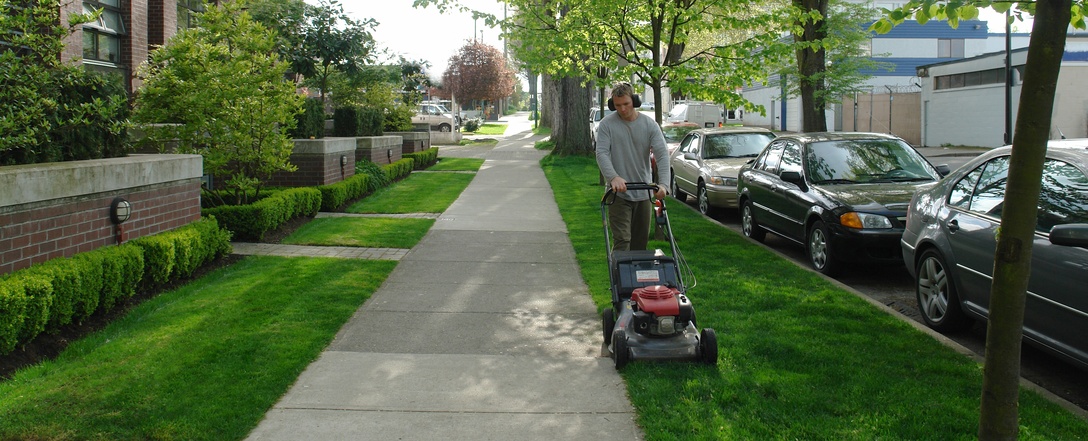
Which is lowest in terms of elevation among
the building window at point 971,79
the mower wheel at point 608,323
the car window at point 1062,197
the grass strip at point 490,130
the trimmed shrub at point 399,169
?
the mower wheel at point 608,323

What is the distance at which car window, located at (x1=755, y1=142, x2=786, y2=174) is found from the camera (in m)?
11.5

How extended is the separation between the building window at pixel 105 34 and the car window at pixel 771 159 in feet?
32.2

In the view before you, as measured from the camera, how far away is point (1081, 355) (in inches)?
203

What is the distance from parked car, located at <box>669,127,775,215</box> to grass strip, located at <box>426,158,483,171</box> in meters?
8.24

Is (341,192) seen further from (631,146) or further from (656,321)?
(656,321)

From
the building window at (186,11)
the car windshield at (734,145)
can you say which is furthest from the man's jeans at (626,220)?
the building window at (186,11)

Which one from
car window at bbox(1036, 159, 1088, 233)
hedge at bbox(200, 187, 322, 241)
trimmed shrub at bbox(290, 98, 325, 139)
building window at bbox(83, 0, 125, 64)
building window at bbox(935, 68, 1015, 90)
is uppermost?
building window at bbox(935, 68, 1015, 90)

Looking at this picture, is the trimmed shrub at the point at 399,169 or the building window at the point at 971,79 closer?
the trimmed shrub at the point at 399,169

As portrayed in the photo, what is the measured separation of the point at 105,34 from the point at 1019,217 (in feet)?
46.5

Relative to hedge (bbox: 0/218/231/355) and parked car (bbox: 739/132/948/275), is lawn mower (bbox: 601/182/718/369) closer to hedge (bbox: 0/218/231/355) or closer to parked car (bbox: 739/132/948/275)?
hedge (bbox: 0/218/231/355)

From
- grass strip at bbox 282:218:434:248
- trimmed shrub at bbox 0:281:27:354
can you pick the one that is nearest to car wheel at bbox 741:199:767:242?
grass strip at bbox 282:218:434:248

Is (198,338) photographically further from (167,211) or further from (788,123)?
(788,123)

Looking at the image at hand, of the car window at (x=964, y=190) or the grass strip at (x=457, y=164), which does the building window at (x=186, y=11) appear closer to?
the grass strip at (x=457, y=164)

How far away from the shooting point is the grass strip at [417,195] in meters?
14.5
